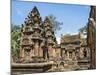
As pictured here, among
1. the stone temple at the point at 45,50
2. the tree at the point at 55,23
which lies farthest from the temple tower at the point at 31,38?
the tree at the point at 55,23

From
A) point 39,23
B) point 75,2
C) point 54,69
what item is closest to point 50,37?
point 39,23

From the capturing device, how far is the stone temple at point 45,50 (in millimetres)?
1902

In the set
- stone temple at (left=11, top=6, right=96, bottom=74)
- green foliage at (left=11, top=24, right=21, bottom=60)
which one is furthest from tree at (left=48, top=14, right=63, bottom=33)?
green foliage at (left=11, top=24, right=21, bottom=60)

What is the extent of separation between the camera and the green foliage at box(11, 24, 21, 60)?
1850 millimetres

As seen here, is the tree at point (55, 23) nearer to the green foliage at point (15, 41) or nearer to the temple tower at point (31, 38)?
the temple tower at point (31, 38)

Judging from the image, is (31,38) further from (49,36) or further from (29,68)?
(29,68)

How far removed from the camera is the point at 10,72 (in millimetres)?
1829

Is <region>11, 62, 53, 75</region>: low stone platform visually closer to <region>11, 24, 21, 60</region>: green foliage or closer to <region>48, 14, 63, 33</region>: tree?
<region>11, 24, 21, 60</region>: green foliage

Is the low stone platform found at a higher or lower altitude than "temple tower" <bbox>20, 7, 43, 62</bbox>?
lower

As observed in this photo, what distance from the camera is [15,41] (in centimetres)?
186

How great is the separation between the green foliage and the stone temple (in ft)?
0.13

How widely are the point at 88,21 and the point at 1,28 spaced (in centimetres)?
92

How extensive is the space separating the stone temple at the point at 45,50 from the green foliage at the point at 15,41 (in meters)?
0.04

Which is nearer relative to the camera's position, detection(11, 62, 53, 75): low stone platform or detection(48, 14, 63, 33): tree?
detection(11, 62, 53, 75): low stone platform
